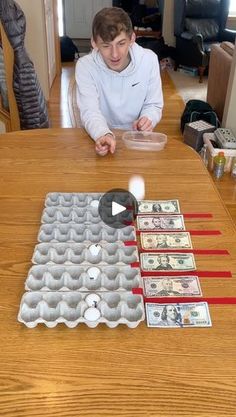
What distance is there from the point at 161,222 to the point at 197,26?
4.62 meters

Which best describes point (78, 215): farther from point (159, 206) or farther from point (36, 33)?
point (36, 33)

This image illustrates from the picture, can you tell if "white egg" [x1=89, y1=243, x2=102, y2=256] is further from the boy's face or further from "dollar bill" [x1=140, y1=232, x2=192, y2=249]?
the boy's face

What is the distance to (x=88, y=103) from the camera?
1.47 m

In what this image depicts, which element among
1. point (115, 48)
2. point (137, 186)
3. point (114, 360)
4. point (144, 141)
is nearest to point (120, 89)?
point (115, 48)

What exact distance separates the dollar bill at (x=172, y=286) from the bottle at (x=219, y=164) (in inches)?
56.3

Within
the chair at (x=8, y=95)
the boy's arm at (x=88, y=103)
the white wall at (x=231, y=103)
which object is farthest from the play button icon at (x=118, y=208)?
the chair at (x=8, y=95)

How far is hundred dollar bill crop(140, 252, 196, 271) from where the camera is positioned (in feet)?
2.65

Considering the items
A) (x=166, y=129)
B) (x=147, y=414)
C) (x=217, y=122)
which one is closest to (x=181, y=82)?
(x=166, y=129)

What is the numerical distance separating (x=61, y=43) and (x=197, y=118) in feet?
10.1

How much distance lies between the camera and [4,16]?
2234 mm

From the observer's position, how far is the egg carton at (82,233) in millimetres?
865

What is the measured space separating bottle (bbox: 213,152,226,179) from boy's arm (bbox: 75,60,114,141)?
2.88ft

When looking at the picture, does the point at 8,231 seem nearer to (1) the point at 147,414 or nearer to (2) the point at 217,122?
(1) the point at 147,414

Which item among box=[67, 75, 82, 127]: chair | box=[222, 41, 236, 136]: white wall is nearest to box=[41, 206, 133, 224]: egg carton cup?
box=[222, 41, 236, 136]: white wall
